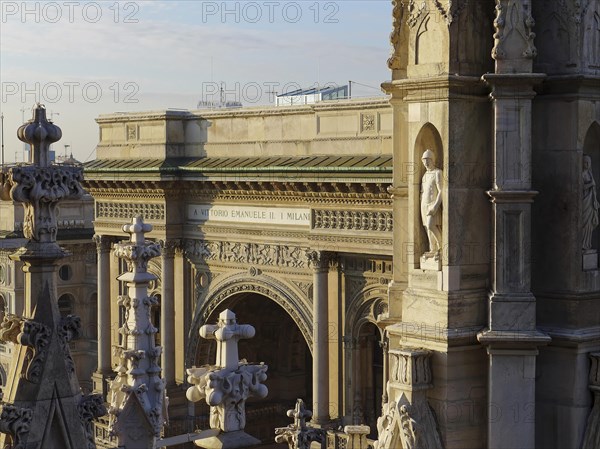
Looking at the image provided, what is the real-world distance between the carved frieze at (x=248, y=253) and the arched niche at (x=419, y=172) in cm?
3232

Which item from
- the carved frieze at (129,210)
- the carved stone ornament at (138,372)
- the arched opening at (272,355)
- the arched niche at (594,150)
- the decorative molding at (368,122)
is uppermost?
the decorative molding at (368,122)

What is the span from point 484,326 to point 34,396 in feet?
11.4

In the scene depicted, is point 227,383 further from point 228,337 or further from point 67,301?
point 67,301

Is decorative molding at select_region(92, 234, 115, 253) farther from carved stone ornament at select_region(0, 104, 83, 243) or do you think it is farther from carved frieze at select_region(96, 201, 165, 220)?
carved stone ornament at select_region(0, 104, 83, 243)

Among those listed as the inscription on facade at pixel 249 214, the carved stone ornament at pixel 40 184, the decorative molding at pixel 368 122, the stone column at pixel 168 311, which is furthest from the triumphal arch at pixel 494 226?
the stone column at pixel 168 311

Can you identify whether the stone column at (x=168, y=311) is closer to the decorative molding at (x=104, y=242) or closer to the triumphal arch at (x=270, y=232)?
the triumphal arch at (x=270, y=232)

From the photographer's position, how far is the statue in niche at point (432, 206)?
10.2 m

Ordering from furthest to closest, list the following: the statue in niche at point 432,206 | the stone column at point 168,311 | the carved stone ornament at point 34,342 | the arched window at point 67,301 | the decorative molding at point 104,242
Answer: the arched window at point 67,301 < the decorative molding at point 104,242 < the stone column at point 168,311 < the statue in niche at point 432,206 < the carved stone ornament at point 34,342

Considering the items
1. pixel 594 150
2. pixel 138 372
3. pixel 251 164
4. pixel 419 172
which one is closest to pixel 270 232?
pixel 251 164

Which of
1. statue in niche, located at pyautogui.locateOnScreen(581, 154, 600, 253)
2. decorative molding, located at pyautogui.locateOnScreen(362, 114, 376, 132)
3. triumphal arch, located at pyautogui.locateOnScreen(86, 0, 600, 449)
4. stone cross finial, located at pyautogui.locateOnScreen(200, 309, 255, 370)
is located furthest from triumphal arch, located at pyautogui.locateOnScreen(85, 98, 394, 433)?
stone cross finial, located at pyautogui.locateOnScreen(200, 309, 255, 370)

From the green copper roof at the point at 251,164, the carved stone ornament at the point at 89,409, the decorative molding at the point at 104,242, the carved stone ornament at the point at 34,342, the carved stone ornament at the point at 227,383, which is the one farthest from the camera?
the decorative molding at the point at 104,242

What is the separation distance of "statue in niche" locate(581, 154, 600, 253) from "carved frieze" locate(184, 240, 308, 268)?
32693mm

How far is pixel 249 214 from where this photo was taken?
150 ft

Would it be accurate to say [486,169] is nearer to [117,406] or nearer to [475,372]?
[475,372]
